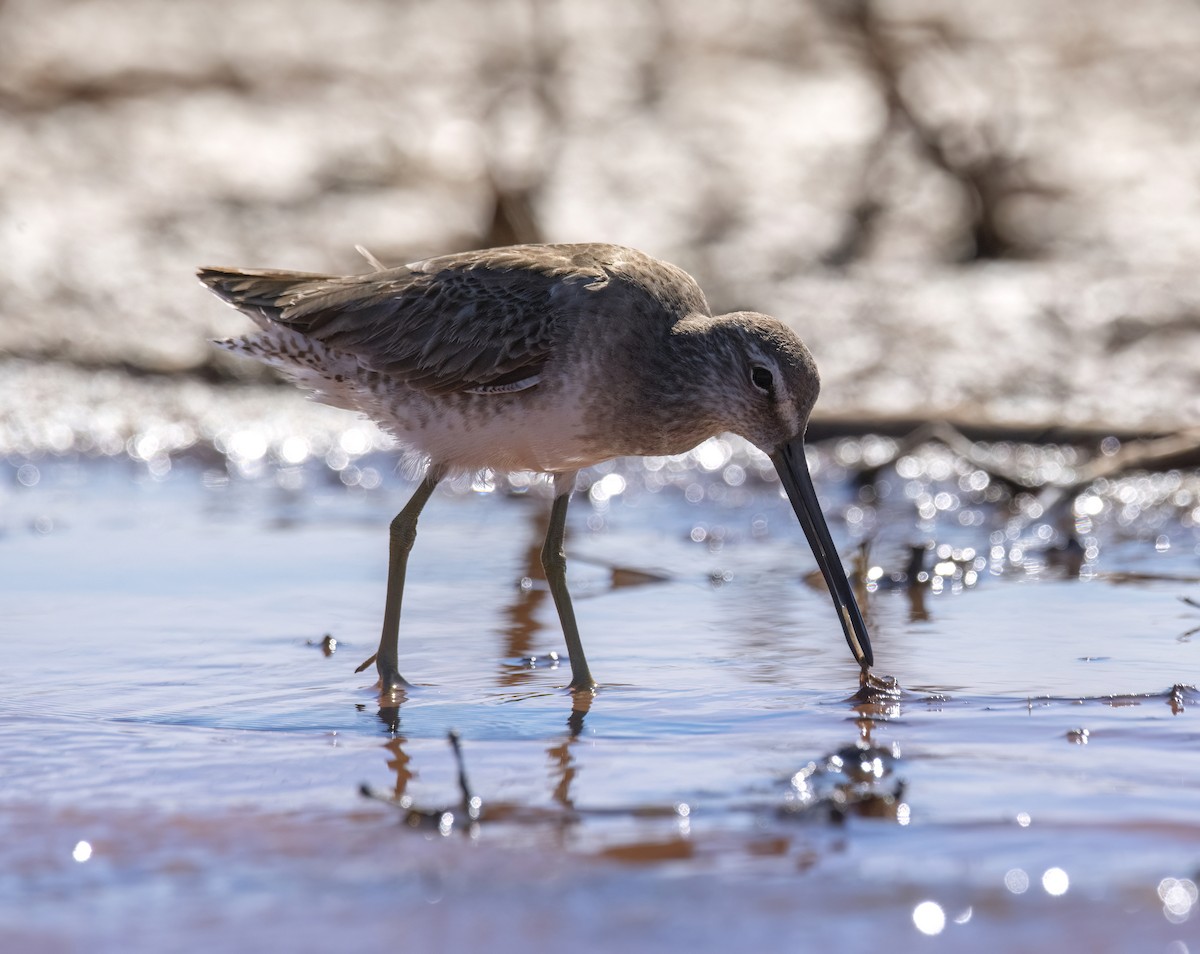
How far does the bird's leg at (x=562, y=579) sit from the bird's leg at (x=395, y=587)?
399mm

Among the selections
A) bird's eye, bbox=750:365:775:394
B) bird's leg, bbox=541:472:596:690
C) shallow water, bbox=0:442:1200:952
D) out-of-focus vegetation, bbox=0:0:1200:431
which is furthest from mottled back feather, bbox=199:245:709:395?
out-of-focus vegetation, bbox=0:0:1200:431

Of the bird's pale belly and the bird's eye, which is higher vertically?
the bird's eye

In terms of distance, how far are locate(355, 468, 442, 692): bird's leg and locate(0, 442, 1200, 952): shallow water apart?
0.11 m

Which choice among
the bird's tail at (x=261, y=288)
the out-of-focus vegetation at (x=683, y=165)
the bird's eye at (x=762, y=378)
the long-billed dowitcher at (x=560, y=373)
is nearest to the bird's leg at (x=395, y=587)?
the long-billed dowitcher at (x=560, y=373)

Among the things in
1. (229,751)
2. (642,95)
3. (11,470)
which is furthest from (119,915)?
(642,95)

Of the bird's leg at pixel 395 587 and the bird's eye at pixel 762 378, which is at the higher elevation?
the bird's eye at pixel 762 378

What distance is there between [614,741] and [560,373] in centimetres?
133

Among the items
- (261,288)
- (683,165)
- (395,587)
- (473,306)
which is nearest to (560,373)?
(473,306)

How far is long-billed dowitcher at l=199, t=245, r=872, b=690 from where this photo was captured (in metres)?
4.86

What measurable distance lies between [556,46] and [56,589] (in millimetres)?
7500

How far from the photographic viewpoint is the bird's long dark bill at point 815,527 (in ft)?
15.5

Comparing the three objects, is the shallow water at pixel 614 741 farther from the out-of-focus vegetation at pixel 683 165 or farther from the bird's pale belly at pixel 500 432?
the out-of-focus vegetation at pixel 683 165

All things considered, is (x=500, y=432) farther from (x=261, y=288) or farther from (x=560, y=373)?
(x=261, y=288)

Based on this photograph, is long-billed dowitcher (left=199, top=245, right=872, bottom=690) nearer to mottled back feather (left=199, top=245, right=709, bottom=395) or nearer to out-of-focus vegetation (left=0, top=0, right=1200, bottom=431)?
mottled back feather (left=199, top=245, right=709, bottom=395)
